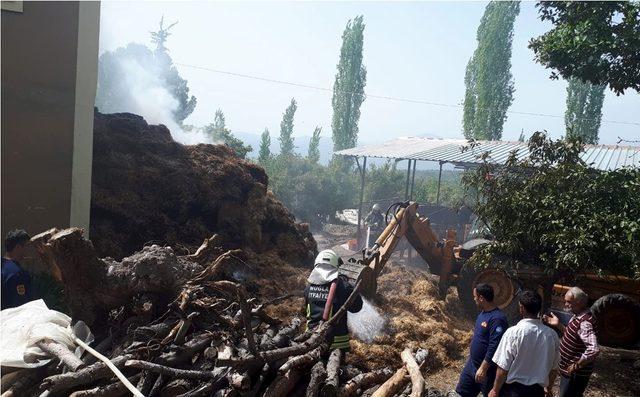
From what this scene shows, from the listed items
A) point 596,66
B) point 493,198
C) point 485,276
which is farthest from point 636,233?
point 596,66

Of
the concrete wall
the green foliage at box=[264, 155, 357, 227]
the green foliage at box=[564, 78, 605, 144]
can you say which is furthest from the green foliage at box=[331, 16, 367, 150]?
the concrete wall

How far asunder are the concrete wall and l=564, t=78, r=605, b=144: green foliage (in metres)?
29.3

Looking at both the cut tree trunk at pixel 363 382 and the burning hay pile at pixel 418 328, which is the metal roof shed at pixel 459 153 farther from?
the cut tree trunk at pixel 363 382

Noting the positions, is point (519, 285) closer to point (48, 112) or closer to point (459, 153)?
point (48, 112)

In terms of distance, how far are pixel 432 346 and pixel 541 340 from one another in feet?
10.0

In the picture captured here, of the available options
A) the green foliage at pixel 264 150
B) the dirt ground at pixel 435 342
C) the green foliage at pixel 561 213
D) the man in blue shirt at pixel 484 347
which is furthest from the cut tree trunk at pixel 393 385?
the green foliage at pixel 264 150

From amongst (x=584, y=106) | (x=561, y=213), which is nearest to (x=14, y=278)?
(x=561, y=213)

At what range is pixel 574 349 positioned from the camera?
4.87 metres

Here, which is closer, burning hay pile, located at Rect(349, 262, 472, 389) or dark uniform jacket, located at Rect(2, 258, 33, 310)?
dark uniform jacket, located at Rect(2, 258, 33, 310)

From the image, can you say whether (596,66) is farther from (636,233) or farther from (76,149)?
(76,149)

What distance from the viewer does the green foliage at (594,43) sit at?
751cm

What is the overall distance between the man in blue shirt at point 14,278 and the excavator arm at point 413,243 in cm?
471

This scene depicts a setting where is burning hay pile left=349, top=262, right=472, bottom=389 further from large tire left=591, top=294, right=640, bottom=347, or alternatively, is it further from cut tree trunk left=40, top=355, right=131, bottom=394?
cut tree trunk left=40, top=355, right=131, bottom=394

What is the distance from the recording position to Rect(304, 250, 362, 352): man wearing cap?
5062 millimetres
